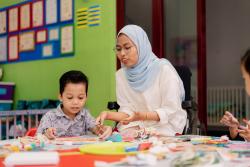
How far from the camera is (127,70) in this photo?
234 cm

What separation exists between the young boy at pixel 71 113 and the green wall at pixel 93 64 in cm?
161

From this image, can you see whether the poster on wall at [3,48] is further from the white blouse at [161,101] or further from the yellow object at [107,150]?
the yellow object at [107,150]

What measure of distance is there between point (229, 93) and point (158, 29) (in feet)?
9.14

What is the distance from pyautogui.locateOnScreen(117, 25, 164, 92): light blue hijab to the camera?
2.25 metres

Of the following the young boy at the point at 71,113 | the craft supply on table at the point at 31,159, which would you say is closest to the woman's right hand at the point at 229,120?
the young boy at the point at 71,113

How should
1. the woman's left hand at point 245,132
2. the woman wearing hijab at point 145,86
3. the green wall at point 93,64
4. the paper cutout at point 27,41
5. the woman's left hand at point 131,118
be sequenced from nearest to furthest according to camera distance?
the woman's left hand at point 245,132
the woman's left hand at point 131,118
the woman wearing hijab at point 145,86
the green wall at point 93,64
the paper cutout at point 27,41

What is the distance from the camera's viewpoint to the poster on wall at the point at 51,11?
4.43 m

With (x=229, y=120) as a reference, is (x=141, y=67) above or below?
above

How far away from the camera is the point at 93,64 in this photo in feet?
13.1

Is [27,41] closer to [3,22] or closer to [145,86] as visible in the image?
[3,22]

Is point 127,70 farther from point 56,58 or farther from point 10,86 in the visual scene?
point 10,86

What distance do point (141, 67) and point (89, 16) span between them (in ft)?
6.17

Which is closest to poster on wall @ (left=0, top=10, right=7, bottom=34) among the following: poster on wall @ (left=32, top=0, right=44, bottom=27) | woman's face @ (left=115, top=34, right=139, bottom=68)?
poster on wall @ (left=32, top=0, right=44, bottom=27)

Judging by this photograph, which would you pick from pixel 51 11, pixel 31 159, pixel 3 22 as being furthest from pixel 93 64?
pixel 31 159
